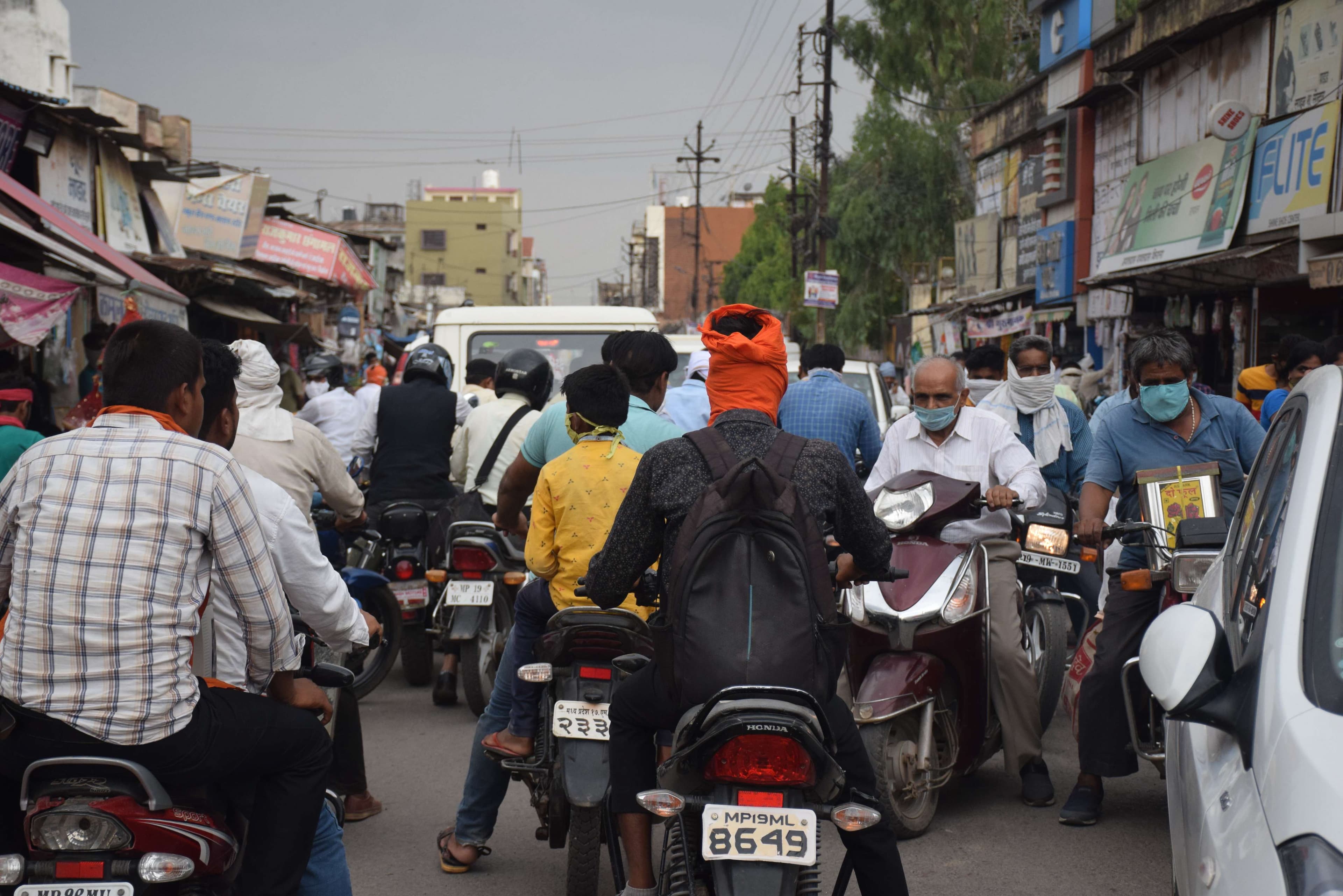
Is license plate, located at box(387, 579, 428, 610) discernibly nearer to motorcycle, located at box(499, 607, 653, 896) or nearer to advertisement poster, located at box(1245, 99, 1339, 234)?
motorcycle, located at box(499, 607, 653, 896)

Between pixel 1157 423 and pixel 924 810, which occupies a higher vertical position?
pixel 1157 423

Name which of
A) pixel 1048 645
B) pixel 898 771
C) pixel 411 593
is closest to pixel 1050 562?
pixel 1048 645

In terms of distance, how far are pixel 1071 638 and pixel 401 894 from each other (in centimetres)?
465

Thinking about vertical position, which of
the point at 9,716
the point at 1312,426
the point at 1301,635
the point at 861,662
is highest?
the point at 1312,426

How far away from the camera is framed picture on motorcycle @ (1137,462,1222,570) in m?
5.26

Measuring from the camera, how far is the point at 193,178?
23.0m

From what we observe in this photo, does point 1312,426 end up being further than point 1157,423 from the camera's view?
No

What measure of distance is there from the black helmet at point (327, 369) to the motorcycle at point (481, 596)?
12.9ft

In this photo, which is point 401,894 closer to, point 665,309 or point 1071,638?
point 1071,638

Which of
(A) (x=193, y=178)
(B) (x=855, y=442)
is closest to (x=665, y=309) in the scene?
(A) (x=193, y=178)

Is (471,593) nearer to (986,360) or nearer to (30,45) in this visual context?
(986,360)

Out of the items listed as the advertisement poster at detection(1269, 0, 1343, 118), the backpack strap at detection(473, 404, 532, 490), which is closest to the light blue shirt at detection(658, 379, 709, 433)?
the backpack strap at detection(473, 404, 532, 490)

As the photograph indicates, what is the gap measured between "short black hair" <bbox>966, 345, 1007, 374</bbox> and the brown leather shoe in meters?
5.01

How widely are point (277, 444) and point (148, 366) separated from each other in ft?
Answer: 10.3
